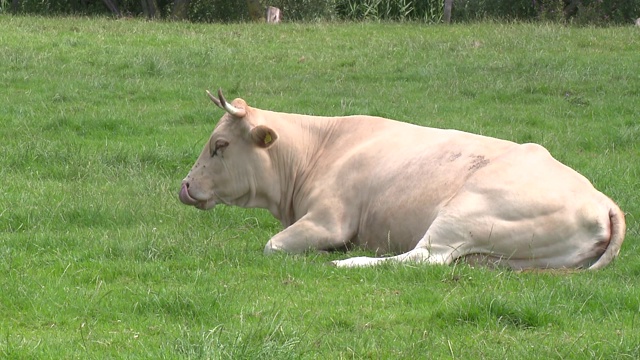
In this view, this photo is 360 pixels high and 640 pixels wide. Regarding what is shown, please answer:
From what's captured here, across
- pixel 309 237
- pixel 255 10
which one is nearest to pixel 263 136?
pixel 309 237

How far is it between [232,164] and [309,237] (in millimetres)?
1100

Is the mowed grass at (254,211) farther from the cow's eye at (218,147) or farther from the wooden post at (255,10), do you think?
the wooden post at (255,10)

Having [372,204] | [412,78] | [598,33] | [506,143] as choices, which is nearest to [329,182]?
[372,204]

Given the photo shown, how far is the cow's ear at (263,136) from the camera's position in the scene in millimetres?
8797

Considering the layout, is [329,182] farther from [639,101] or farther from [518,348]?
[639,101]

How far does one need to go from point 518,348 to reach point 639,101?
10.3 meters

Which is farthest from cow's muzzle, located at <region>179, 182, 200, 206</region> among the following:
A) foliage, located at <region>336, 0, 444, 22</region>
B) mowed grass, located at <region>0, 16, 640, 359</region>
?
foliage, located at <region>336, 0, 444, 22</region>

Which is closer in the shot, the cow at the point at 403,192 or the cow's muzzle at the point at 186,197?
the cow at the point at 403,192

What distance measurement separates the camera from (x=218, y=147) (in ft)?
29.3

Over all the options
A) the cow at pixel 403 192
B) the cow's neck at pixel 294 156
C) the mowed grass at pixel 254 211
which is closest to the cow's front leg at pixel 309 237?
the cow at pixel 403 192

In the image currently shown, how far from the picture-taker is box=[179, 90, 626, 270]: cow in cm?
736

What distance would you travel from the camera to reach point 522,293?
256 inches

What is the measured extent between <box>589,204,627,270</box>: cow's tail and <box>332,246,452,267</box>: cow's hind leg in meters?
1.02

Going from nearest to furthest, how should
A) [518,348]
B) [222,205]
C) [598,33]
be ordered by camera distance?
1. [518,348]
2. [222,205]
3. [598,33]
